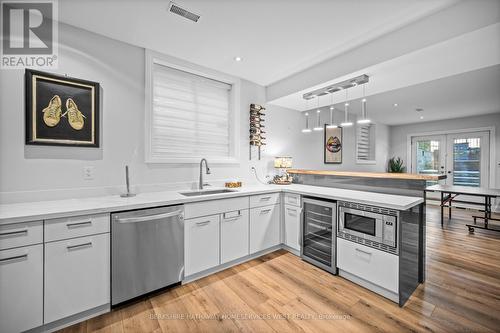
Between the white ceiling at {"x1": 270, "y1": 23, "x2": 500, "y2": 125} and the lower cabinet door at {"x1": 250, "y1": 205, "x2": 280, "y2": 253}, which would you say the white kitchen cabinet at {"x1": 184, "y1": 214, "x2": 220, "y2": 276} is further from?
the white ceiling at {"x1": 270, "y1": 23, "x2": 500, "y2": 125}

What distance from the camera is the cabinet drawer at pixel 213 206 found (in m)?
2.26

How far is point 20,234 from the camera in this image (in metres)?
1.49

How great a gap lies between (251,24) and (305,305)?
2.63 metres

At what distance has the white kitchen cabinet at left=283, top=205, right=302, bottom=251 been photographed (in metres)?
2.89

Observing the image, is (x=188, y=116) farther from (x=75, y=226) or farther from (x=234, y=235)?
(x=75, y=226)

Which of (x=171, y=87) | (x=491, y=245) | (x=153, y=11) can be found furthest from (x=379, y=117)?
(x=153, y=11)

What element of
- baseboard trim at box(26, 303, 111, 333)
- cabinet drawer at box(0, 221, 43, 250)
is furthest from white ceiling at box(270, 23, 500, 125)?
baseboard trim at box(26, 303, 111, 333)

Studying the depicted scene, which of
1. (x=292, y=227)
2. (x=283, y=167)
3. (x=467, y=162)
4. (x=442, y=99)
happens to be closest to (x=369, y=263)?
(x=292, y=227)

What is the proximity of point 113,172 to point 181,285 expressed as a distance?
138 centimetres

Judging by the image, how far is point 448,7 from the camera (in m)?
1.80

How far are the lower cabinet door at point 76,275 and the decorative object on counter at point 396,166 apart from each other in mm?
8033

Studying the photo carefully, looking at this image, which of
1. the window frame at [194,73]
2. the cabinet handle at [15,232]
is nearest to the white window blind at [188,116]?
the window frame at [194,73]

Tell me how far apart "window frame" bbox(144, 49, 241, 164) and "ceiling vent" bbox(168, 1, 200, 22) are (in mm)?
804

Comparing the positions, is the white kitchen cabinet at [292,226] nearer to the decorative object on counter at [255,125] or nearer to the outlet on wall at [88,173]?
the decorative object on counter at [255,125]
